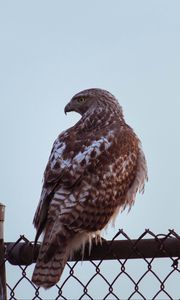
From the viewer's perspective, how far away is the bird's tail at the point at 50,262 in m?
3.89

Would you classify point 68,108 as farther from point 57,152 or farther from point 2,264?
point 2,264

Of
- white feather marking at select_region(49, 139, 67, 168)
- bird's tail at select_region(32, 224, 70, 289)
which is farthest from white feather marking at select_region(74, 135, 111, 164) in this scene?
bird's tail at select_region(32, 224, 70, 289)

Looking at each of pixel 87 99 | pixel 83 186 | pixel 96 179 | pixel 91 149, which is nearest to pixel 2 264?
pixel 83 186

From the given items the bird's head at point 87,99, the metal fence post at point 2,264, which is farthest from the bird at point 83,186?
the bird's head at point 87,99

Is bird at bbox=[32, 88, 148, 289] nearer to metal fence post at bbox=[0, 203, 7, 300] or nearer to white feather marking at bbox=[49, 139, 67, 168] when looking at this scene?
white feather marking at bbox=[49, 139, 67, 168]

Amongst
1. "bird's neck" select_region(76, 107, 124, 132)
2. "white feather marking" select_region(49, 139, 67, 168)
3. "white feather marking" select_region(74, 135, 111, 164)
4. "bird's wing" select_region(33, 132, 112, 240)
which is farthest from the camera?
"bird's neck" select_region(76, 107, 124, 132)

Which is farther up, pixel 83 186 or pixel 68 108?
pixel 68 108

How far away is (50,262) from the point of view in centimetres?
401

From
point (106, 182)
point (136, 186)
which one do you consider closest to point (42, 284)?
point (106, 182)

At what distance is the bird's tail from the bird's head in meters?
3.07

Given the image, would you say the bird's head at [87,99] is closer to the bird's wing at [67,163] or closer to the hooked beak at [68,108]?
the hooked beak at [68,108]

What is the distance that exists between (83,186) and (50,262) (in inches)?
37.1

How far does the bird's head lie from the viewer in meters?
7.15

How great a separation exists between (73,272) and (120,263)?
1.34 ft
